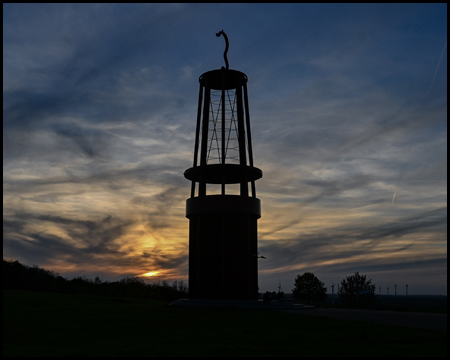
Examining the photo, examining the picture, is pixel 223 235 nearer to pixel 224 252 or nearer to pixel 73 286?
pixel 224 252

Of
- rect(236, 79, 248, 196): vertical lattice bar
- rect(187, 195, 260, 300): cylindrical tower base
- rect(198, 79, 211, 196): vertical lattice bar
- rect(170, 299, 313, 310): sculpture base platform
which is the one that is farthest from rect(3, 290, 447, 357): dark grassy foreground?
rect(236, 79, 248, 196): vertical lattice bar

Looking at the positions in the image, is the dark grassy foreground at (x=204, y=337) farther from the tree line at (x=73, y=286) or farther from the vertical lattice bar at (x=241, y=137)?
the tree line at (x=73, y=286)

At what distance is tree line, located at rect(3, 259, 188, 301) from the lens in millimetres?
53094

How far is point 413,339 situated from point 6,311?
19.5 metres

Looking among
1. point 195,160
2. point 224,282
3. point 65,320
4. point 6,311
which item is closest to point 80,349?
point 65,320

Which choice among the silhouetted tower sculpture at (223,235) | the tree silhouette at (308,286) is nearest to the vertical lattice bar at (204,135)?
the silhouetted tower sculpture at (223,235)

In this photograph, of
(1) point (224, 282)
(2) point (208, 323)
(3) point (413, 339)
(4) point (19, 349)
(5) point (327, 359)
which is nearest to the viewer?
(5) point (327, 359)

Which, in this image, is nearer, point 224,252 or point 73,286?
point 224,252

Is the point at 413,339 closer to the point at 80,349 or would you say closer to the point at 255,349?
the point at 255,349

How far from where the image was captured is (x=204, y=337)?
1584 centimetres

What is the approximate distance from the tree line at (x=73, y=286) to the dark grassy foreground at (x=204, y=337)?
3087 centimetres

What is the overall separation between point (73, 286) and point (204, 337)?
139 ft

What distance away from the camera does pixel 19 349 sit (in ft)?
43.8

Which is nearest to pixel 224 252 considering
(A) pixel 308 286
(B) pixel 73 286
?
(B) pixel 73 286
